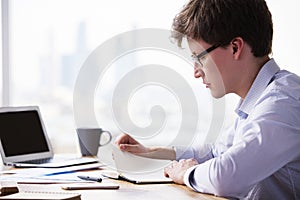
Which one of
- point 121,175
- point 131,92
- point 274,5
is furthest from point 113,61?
point 121,175

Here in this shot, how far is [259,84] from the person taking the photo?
1.65m

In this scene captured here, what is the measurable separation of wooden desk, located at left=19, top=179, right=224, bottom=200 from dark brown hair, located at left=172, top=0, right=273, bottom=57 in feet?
1.56

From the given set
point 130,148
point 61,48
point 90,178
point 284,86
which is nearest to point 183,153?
point 130,148

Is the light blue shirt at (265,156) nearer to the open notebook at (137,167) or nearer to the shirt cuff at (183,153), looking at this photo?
the open notebook at (137,167)

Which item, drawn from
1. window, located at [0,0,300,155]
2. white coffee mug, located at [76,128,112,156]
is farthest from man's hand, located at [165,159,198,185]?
window, located at [0,0,300,155]

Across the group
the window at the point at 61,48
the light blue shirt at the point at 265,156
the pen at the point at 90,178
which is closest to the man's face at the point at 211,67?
the light blue shirt at the point at 265,156

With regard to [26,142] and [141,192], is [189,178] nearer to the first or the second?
[141,192]

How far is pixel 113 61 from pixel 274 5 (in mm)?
885

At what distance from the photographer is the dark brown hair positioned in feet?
5.35

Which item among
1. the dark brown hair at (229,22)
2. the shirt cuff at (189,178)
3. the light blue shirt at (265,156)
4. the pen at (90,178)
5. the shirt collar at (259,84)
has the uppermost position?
the dark brown hair at (229,22)

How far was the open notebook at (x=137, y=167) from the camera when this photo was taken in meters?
1.70

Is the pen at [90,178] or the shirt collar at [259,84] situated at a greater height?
the shirt collar at [259,84]

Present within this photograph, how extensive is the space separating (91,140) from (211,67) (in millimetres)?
825

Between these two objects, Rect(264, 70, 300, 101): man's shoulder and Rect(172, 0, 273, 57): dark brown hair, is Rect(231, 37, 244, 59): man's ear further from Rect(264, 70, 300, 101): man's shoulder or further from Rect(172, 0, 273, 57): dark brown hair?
Rect(264, 70, 300, 101): man's shoulder
